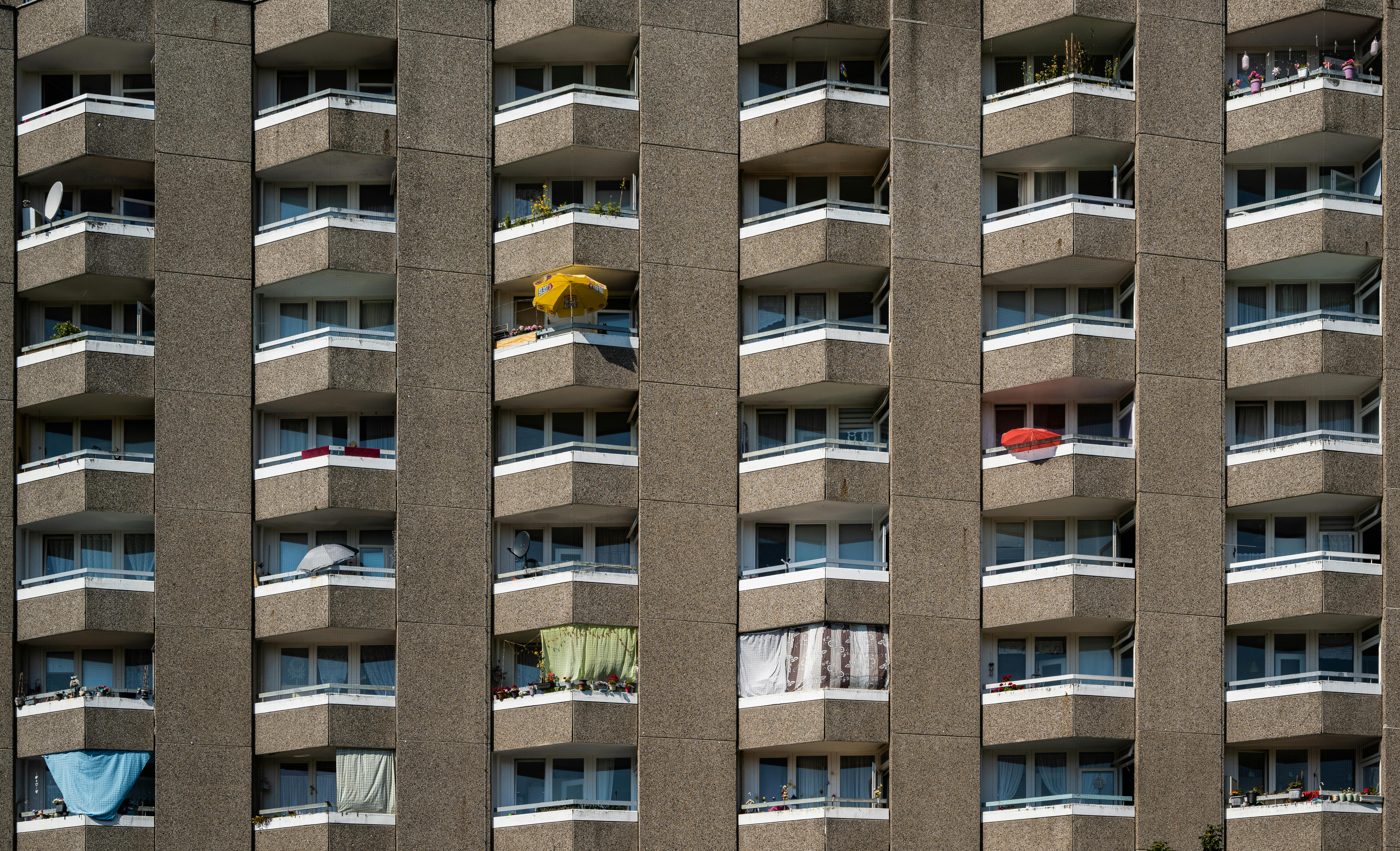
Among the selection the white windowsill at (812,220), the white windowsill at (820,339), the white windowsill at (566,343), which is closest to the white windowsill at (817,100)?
the white windowsill at (812,220)

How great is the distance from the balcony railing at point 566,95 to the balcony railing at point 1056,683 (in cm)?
1729

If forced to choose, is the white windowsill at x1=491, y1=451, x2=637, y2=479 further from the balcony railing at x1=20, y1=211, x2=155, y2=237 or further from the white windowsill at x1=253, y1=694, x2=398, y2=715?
the balcony railing at x1=20, y1=211, x2=155, y2=237

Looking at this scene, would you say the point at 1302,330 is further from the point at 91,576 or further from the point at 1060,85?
the point at 91,576

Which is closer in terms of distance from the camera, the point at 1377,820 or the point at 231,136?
the point at 1377,820

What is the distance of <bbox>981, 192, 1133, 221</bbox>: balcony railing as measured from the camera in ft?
200

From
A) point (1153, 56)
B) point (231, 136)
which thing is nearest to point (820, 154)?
point (1153, 56)

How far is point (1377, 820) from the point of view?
5812 cm

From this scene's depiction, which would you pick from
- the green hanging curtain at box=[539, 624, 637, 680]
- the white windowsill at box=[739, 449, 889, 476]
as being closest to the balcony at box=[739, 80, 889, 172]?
the white windowsill at box=[739, 449, 889, 476]

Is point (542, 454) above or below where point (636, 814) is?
above

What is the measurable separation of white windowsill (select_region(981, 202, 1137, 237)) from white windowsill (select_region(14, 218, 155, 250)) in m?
21.1

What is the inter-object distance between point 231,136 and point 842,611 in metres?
19.5

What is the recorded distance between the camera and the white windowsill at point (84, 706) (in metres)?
59.5

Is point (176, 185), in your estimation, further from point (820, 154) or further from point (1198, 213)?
point (1198, 213)

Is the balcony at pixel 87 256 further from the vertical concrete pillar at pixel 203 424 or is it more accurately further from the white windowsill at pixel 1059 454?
the white windowsill at pixel 1059 454
